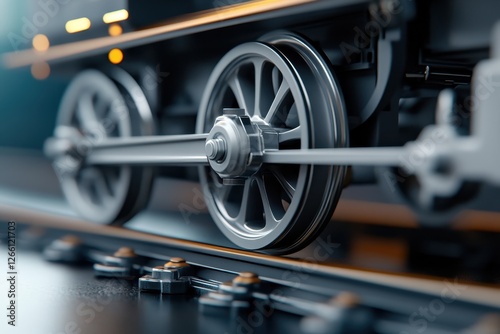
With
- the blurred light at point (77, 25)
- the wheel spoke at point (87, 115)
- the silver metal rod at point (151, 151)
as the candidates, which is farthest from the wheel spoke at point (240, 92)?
the wheel spoke at point (87, 115)

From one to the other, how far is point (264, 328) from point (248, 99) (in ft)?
1.89

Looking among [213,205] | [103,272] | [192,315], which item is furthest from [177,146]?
[192,315]

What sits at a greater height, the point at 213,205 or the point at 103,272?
the point at 213,205

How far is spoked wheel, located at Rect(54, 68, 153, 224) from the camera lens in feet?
6.64

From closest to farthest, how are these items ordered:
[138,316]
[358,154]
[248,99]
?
1. [358,154]
2. [138,316]
3. [248,99]

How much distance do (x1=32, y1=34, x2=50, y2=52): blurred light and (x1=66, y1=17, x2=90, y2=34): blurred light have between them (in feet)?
0.70

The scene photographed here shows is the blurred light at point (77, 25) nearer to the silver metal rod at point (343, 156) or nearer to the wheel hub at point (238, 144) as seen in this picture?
the wheel hub at point (238, 144)

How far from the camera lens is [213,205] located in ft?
5.36

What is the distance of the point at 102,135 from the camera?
7.11 ft

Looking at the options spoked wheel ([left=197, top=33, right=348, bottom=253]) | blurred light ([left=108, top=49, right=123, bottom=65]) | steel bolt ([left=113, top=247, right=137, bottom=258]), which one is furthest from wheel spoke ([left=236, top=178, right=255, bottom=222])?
blurred light ([left=108, top=49, right=123, bottom=65])

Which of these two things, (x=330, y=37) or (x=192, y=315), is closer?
(x=192, y=315)

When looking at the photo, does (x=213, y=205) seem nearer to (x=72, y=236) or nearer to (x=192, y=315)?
(x=192, y=315)

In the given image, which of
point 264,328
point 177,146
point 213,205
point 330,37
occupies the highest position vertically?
point 330,37

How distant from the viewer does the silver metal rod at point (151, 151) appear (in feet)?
5.27
